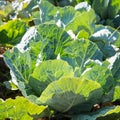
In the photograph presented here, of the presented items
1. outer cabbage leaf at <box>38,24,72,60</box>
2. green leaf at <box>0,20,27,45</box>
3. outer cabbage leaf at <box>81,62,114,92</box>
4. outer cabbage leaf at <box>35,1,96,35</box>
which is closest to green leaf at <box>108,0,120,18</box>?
outer cabbage leaf at <box>35,1,96,35</box>

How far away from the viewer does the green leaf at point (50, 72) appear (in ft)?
5.38

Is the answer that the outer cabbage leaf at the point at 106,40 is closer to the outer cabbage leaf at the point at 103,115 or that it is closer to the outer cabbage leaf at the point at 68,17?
the outer cabbage leaf at the point at 68,17

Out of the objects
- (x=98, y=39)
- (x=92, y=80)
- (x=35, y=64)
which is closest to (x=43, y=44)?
(x=35, y=64)

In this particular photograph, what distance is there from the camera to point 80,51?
1827mm

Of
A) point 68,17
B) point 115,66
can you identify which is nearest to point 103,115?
point 115,66

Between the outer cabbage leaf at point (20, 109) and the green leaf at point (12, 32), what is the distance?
73 centimetres

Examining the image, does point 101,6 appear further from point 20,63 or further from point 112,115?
point 112,115

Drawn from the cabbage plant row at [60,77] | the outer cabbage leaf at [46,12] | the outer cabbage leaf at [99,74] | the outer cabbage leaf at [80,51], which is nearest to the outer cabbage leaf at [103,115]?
the cabbage plant row at [60,77]

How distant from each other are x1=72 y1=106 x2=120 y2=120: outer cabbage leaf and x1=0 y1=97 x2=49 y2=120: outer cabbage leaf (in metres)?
0.16

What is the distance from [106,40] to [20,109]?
798 mm

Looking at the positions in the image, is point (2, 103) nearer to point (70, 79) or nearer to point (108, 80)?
point (70, 79)

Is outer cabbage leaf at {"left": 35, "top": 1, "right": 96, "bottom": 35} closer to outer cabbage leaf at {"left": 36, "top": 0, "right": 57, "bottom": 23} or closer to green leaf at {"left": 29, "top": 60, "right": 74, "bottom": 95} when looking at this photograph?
Answer: outer cabbage leaf at {"left": 36, "top": 0, "right": 57, "bottom": 23}

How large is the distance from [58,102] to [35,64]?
30cm

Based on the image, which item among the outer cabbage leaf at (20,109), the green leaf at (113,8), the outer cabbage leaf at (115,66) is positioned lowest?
the green leaf at (113,8)
